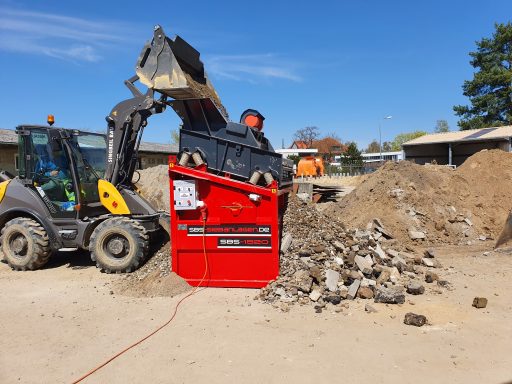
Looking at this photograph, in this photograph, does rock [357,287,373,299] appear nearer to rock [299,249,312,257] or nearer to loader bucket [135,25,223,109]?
rock [299,249,312,257]

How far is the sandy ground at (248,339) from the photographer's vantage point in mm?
4078

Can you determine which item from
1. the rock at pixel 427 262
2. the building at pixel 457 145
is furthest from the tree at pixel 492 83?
the rock at pixel 427 262

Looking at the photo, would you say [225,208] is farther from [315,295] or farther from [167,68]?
[167,68]

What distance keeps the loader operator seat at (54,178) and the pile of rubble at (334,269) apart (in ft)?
13.8

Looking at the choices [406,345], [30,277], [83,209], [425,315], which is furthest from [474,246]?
[30,277]

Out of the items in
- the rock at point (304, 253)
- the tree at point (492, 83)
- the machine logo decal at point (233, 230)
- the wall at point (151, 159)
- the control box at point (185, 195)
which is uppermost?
the tree at point (492, 83)

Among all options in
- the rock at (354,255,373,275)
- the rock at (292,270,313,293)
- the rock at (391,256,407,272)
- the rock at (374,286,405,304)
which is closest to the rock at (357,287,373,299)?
the rock at (374,286,405,304)

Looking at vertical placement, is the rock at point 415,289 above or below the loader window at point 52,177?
below

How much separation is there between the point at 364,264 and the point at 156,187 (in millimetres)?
9984

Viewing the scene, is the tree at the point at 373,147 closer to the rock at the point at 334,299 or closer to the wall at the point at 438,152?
the wall at the point at 438,152

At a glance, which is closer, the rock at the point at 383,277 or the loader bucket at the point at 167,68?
the rock at the point at 383,277

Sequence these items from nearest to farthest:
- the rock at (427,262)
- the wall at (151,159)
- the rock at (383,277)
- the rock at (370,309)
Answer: the rock at (370,309) → the rock at (383,277) → the rock at (427,262) → the wall at (151,159)

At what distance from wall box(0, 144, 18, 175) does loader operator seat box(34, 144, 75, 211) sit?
12883mm

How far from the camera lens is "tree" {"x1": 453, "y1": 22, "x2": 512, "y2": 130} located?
39094 mm
